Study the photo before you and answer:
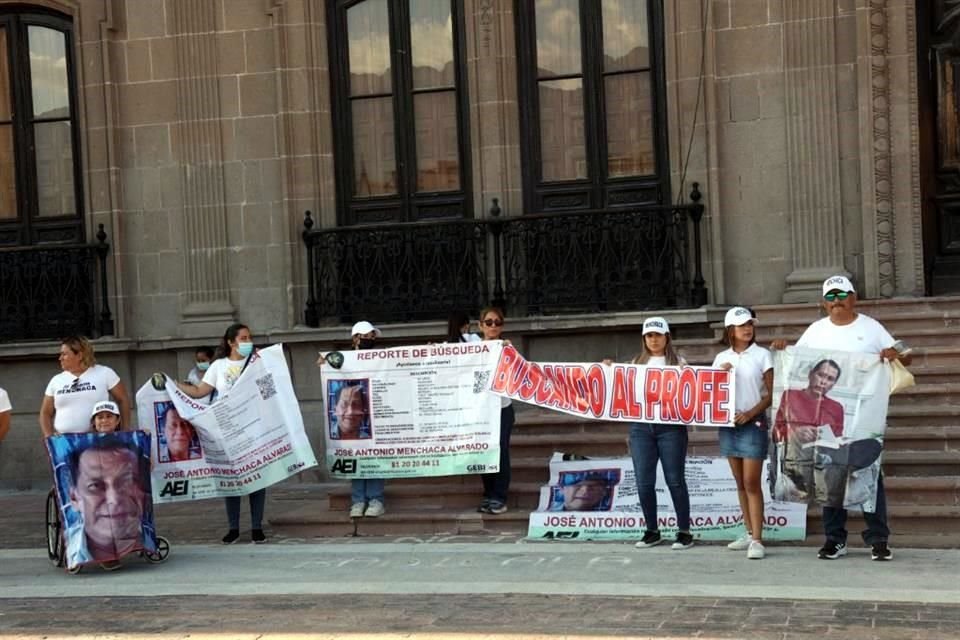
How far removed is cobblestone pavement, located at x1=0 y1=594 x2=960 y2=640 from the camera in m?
8.35

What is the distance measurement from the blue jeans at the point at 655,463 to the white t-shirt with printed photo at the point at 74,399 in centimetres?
425

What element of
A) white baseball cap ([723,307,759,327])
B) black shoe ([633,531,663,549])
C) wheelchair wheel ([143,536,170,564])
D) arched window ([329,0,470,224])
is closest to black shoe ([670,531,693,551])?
black shoe ([633,531,663,549])

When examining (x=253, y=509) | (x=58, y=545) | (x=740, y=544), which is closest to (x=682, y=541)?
(x=740, y=544)

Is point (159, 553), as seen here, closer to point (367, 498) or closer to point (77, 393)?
point (77, 393)

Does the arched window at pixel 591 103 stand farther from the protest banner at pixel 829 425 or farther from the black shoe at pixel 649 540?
the protest banner at pixel 829 425

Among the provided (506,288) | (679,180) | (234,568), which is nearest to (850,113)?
(679,180)

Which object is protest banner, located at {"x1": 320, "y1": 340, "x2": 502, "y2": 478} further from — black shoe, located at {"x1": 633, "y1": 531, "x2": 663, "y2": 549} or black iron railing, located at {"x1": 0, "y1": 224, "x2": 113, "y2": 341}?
black iron railing, located at {"x1": 0, "y1": 224, "x2": 113, "y2": 341}

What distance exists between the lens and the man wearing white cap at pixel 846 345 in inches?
407

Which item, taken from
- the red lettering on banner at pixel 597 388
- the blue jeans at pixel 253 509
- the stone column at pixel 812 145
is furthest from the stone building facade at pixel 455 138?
the blue jeans at pixel 253 509

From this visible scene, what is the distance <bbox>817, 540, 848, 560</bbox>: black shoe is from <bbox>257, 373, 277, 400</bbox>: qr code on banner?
488 cm

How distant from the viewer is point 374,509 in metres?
12.7

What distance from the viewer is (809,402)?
1062 centimetres

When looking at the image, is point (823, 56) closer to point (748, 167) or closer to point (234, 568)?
point (748, 167)

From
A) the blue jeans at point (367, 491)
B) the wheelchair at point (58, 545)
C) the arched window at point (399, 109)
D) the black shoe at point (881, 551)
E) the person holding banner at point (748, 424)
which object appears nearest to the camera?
the black shoe at point (881, 551)
